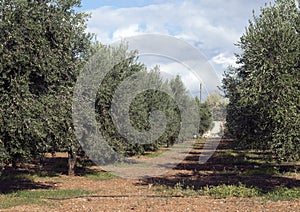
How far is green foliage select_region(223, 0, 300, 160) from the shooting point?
54.5 feet

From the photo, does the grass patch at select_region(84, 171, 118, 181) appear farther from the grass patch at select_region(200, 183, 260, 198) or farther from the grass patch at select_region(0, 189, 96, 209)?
the grass patch at select_region(200, 183, 260, 198)

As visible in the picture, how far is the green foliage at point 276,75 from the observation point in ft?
54.5

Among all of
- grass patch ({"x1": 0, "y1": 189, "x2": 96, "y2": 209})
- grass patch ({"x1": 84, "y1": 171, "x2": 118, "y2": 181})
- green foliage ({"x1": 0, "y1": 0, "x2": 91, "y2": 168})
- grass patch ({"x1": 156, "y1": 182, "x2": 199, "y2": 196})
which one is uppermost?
green foliage ({"x1": 0, "y1": 0, "x2": 91, "y2": 168})

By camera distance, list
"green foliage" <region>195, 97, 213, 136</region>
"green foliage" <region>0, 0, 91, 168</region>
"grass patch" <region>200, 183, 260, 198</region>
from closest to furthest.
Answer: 1. "green foliage" <region>0, 0, 91, 168</region>
2. "grass patch" <region>200, 183, 260, 198</region>
3. "green foliage" <region>195, 97, 213, 136</region>

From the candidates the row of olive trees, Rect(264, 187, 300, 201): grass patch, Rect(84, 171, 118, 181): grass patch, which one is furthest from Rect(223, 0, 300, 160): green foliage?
Rect(84, 171, 118, 181): grass patch

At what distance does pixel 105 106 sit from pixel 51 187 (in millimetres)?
5360

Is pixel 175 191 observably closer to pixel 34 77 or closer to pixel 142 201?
pixel 142 201

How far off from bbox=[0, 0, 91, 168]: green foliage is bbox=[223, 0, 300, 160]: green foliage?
7810 mm

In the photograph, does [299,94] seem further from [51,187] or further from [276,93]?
[51,187]

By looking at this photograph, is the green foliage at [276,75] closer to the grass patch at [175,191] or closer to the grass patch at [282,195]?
the grass patch at [282,195]

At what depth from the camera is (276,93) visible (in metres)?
17.1

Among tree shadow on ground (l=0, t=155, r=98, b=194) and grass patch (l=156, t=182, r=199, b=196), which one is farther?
tree shadow on ground (l=0, t=155, r=98, b=194)

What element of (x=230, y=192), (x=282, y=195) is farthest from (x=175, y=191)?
(x=282, y=195)

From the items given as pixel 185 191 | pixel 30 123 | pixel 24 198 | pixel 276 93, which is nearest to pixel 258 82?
pixel 276 93
